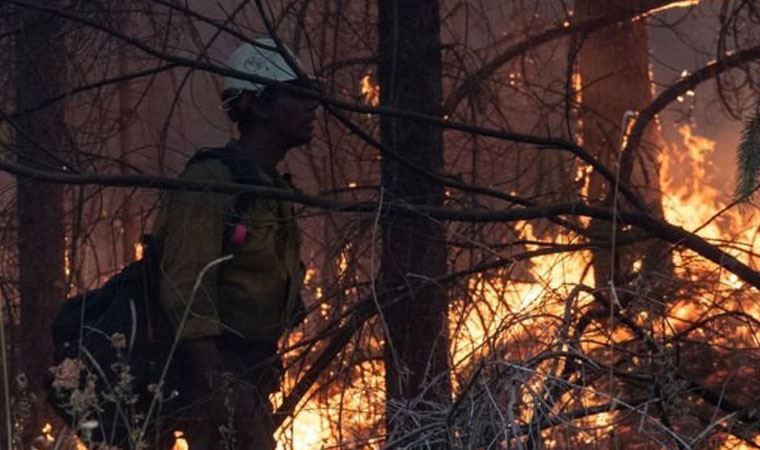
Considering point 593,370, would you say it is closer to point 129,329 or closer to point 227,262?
point 227,262

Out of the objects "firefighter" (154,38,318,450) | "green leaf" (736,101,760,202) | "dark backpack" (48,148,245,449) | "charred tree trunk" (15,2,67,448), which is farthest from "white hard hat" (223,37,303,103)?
"green leaf" (736,101,760,202)

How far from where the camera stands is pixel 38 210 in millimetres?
7414

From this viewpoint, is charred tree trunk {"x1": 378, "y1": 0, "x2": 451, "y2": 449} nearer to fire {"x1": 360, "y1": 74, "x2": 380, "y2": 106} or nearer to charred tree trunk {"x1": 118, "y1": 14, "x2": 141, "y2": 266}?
fire {"x1": 360, "y1": 74, "x2": 380, "y2": 106}

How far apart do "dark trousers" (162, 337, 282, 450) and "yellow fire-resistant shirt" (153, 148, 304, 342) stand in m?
0.09

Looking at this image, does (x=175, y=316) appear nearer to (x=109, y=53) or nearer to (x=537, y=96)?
(x=109, y=53)

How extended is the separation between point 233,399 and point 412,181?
139 centimetres

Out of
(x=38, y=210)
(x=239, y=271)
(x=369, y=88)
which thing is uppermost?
(x=369, y=88)

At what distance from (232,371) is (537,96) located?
2.13m

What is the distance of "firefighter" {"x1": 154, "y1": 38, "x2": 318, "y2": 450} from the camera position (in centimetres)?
469

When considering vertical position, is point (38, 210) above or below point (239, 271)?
above

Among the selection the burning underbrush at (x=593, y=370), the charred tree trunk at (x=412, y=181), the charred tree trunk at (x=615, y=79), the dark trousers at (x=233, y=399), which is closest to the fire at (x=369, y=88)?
the charred tree trunk at (x=412, y=181)

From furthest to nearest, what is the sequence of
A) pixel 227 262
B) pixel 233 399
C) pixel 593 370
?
1. pixel 227 262
2. pixel 233 399
3. pixel 593 370

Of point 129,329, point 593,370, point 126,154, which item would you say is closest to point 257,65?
point 126,154

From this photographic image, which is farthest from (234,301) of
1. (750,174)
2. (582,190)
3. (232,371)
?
(582,190)
